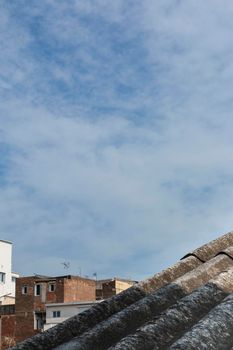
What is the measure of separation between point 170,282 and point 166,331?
1.46 meters

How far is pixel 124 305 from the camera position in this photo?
5277mm

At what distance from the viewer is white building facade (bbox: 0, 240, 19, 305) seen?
249 ft

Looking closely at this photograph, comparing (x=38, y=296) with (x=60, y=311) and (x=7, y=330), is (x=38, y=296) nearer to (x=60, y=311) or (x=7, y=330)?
(x=60, y=311)

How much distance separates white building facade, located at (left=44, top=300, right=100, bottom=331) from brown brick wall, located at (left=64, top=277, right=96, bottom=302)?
5.51 feet

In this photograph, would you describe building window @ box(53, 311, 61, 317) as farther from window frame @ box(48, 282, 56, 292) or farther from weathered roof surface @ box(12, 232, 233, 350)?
weathered roof surface @ box(12, 232, 233, 350)

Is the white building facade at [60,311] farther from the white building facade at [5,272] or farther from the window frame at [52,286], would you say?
the white building facade at [5,272]

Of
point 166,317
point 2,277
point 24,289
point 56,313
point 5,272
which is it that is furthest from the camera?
point 2,277

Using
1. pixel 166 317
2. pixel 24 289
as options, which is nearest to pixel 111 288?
pixel 24 289

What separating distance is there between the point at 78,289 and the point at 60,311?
15.3ft

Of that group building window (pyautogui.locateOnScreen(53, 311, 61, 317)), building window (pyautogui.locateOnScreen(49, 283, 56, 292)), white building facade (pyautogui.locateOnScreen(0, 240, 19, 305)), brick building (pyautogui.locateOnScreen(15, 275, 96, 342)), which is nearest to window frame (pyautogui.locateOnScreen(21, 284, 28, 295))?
brick building (pyautogui.locateOnScreen(15, 275, 96, 342))

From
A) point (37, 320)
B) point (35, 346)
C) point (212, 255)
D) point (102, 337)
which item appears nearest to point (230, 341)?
point (102, 337)

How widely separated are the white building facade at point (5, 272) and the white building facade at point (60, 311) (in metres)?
15.1

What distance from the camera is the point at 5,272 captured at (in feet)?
252

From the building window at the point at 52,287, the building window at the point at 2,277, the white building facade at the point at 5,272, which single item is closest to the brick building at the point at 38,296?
the building window at the point at 52,287
